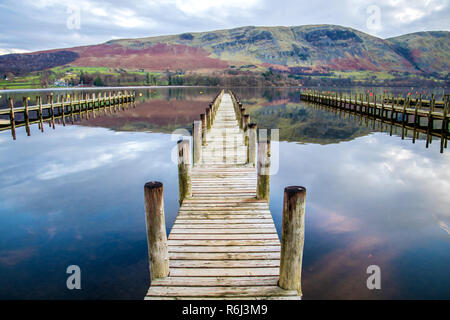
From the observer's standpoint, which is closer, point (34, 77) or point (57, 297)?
point (57, 297)

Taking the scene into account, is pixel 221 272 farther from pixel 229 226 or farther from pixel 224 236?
pixel 229 226

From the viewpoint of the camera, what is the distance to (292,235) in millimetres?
4000

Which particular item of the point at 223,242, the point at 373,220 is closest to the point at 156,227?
the point at 223,242

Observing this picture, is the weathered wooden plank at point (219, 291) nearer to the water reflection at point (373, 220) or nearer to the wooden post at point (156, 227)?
the wooden post at point (156, 227)

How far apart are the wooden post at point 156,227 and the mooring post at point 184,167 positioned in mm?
3008

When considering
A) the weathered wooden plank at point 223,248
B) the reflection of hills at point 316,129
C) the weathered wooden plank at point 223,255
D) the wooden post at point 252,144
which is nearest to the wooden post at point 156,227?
the weathered wooden plank at point 223,255

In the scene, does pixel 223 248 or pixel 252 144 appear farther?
pixel 252 144

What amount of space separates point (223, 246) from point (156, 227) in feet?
4.94

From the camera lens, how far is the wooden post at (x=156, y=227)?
13.3ft

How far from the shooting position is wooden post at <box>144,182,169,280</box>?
405 centimetres
